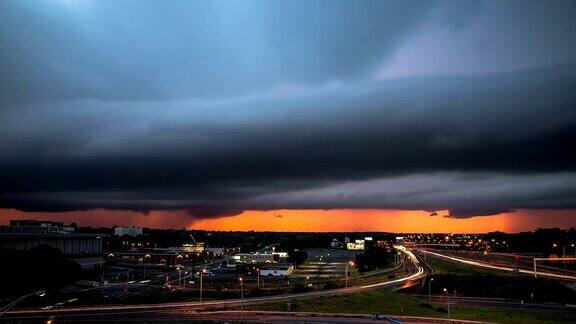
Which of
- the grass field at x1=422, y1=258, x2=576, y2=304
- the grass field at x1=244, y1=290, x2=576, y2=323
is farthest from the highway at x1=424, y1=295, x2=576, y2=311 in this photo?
the grass field at x1=244, y1=290, x2=576, y2=323

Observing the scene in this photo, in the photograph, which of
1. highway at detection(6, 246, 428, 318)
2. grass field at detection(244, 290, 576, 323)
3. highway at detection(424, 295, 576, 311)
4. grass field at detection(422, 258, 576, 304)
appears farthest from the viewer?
grass field at detection(422, 258, 576, 304)

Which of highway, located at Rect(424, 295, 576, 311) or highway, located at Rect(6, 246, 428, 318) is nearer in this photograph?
highway, located at Rect(6, 246, 428, 318)

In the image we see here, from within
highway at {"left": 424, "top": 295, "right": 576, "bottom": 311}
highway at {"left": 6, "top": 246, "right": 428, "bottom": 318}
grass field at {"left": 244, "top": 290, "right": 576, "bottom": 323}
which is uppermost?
highway at {"left": 6, "top": 246, "right": 428, "bottom": 318}

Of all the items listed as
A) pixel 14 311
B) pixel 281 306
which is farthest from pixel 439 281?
pixel 14 311

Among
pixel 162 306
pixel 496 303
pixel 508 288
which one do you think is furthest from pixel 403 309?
pixel 508 288

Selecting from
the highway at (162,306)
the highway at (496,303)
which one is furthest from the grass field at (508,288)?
the highway at (162,306)

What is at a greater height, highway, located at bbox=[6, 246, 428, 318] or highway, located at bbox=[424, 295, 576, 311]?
highway, located at bbox=[6, 246, 428, 318]

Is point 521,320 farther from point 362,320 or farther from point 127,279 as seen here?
point 127,279

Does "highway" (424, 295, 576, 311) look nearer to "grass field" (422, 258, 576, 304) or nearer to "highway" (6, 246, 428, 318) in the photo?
"grass field" (422, 258, 576, 304)
